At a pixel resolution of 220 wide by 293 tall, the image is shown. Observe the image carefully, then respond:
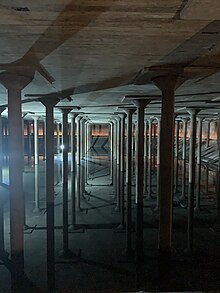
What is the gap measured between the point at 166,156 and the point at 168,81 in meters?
1.40

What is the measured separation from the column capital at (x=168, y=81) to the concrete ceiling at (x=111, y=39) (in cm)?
19

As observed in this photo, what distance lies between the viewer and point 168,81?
523cm

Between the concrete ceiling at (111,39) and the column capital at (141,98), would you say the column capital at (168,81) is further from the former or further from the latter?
the column capital at (141,98)

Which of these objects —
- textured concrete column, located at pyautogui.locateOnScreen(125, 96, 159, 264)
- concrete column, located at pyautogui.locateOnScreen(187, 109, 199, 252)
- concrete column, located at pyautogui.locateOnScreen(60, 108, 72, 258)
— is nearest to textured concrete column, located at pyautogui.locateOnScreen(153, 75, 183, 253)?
textured concrete column, located at pyautogui.locateOnScreen(125, 96, 159, 264)

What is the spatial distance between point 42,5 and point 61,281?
22.5 feet

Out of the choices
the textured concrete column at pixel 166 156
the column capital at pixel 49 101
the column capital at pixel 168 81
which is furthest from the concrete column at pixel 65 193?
the column capital at pixel 168 81

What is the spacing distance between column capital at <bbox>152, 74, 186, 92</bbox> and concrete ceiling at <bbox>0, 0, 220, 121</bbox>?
0.63 feet

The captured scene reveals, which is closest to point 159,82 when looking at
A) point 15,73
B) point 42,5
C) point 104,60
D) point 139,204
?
point 104,60

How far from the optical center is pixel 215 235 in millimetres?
10523

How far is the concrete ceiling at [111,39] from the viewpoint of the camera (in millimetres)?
2514

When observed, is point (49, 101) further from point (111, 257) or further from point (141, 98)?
point (111, 257)

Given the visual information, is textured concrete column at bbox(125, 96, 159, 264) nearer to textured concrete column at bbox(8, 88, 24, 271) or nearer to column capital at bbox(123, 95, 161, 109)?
column capital at bbox(123, 95, 161, 109)

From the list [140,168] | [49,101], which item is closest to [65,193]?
[140,168]

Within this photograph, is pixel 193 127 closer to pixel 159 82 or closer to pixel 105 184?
pixel 159 82
